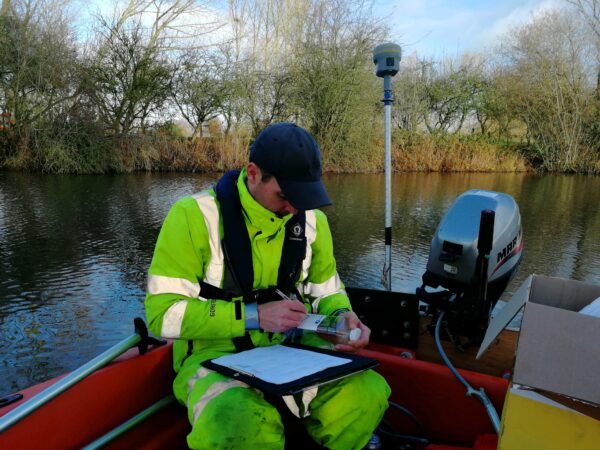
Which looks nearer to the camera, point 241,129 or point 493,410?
point 493,410

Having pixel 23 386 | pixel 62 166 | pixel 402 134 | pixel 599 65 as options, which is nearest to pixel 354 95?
pixel 402 134

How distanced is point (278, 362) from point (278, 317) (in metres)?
0.17

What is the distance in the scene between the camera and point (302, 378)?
142cm

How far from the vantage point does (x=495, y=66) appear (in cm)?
2112

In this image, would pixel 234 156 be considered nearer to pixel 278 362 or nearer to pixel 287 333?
pixel 287 333

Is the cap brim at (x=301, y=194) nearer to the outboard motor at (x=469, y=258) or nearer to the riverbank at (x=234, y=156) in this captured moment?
the outboard motor at (x=469, y=258)

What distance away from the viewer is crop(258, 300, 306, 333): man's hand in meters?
1.66

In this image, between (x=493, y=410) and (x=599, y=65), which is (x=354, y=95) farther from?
(x=493, y=410)

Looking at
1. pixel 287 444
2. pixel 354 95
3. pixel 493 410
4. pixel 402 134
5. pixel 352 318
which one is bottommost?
pixel 287 444

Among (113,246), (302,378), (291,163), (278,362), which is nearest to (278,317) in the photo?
(278,362)

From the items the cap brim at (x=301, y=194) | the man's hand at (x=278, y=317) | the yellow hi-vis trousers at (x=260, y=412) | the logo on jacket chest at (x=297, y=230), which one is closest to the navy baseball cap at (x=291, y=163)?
the cap brim at (x=301, y=194)

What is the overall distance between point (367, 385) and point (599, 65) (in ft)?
71.9

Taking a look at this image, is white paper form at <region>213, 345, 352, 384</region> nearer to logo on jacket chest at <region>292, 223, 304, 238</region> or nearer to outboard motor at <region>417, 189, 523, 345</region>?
logo on jacket chest at <region>292, 223, 304, 238</region>

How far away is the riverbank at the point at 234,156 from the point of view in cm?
1363
